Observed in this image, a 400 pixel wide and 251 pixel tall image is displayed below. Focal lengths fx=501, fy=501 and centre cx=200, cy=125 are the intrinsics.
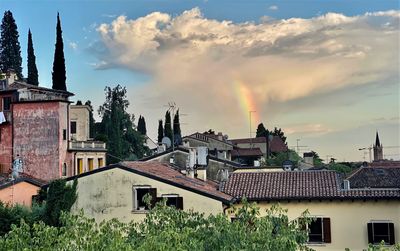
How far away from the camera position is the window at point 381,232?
78.3 ft

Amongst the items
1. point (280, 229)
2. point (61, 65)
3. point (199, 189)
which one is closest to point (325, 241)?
point (199, 189)

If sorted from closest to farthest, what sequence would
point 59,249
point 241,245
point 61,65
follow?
point 59,249 < point 241,245 < point 61,65

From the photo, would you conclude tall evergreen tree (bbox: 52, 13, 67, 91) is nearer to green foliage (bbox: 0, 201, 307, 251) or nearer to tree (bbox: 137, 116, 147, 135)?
tree (bbox: 137, 116, 147, 135)

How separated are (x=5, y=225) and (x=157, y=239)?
21.7 m

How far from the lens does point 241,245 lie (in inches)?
399

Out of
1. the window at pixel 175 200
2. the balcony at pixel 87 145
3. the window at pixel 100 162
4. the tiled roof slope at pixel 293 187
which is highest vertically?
the balcony at pixel 87 145

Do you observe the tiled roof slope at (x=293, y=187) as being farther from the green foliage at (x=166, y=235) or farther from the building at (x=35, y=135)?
the building at (x=35, y=135)

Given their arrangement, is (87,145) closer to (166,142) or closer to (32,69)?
(166,142)

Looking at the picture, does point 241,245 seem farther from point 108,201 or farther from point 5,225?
point 5,225

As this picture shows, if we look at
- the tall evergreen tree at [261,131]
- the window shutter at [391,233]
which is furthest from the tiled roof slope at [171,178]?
the tall evergreen tree at [261,131]

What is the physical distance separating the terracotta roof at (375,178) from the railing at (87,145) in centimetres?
2506

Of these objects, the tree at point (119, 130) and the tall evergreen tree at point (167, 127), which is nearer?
the tree at point (119, 130)

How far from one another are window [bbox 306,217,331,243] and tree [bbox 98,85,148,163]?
121 ft

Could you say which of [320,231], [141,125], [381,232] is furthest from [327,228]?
[141,125]
